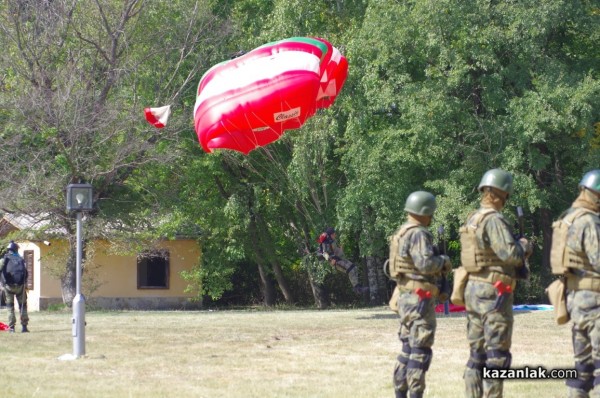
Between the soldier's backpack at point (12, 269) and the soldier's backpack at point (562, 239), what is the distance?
47.6 ft

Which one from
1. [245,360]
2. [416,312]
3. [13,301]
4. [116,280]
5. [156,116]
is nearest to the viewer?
[416,312]

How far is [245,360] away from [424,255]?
6.17 metres

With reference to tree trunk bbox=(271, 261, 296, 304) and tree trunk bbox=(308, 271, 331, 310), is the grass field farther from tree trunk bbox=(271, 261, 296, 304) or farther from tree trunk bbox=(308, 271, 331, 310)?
tree trunk bbox=(271, 261, 296, 304)

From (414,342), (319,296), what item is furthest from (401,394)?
(319,296)

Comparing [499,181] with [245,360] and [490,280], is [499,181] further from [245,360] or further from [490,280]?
[245,360]

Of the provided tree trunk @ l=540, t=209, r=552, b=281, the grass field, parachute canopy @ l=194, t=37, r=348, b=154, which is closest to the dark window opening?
tree trunk @ l=540, t=209, r=552, b=281

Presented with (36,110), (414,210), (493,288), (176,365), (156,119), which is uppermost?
(36,110)

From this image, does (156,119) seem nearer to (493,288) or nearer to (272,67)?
(272,67)

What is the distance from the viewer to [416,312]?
11078 mm

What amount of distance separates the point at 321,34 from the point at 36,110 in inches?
384

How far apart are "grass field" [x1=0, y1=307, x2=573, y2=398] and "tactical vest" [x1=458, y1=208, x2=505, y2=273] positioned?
7.85 feet

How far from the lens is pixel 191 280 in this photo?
42.9m

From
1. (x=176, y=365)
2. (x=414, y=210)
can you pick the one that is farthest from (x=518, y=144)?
(x=414, y=210)

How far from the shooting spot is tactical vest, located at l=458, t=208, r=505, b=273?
34.9 ft
